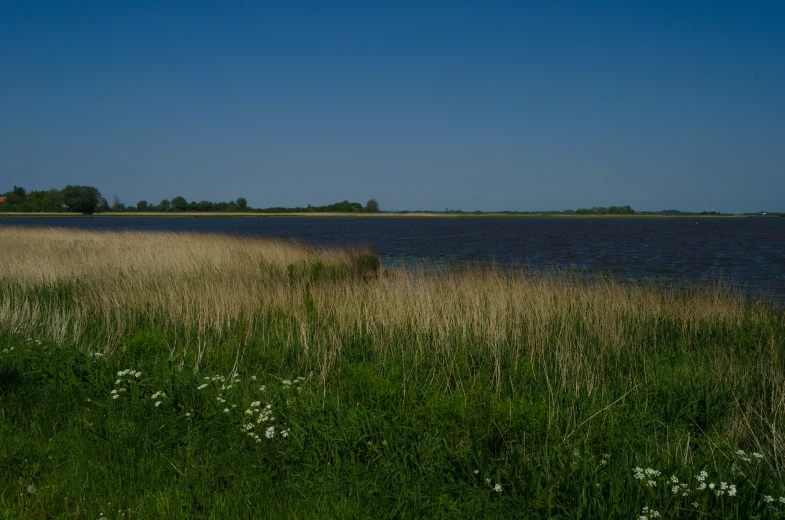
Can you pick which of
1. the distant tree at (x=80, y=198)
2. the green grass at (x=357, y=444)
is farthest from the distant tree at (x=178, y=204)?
the green grass at (x=357, y=444)

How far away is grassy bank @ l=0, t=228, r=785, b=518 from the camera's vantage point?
137 inches

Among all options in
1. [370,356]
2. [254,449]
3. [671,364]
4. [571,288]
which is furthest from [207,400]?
[571,288]

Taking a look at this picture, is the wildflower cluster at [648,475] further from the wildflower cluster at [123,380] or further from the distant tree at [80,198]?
the distant tree at [80,198]

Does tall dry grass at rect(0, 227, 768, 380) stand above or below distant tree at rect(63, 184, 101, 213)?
below

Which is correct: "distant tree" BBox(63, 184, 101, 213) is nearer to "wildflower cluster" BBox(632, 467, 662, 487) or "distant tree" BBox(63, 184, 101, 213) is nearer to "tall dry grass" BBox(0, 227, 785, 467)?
"tall dry grass" BBox(0, 227, 785, 467)

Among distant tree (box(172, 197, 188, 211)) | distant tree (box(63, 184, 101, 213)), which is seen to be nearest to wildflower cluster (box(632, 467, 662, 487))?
distant tree (box(63, 184, 101, 213))

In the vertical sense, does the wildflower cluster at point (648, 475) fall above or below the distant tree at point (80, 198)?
below

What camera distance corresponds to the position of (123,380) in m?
5.27

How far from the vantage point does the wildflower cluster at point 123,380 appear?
501 cm

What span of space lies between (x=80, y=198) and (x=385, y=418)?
146 m

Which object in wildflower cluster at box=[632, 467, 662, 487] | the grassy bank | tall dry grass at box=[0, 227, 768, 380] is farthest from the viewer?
tall dry grass at box=[0, 227, 768, 380]

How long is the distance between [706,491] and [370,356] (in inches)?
161

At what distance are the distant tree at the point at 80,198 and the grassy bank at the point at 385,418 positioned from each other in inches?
5566

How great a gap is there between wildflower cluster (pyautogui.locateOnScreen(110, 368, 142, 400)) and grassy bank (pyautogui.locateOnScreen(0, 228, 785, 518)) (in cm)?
3
